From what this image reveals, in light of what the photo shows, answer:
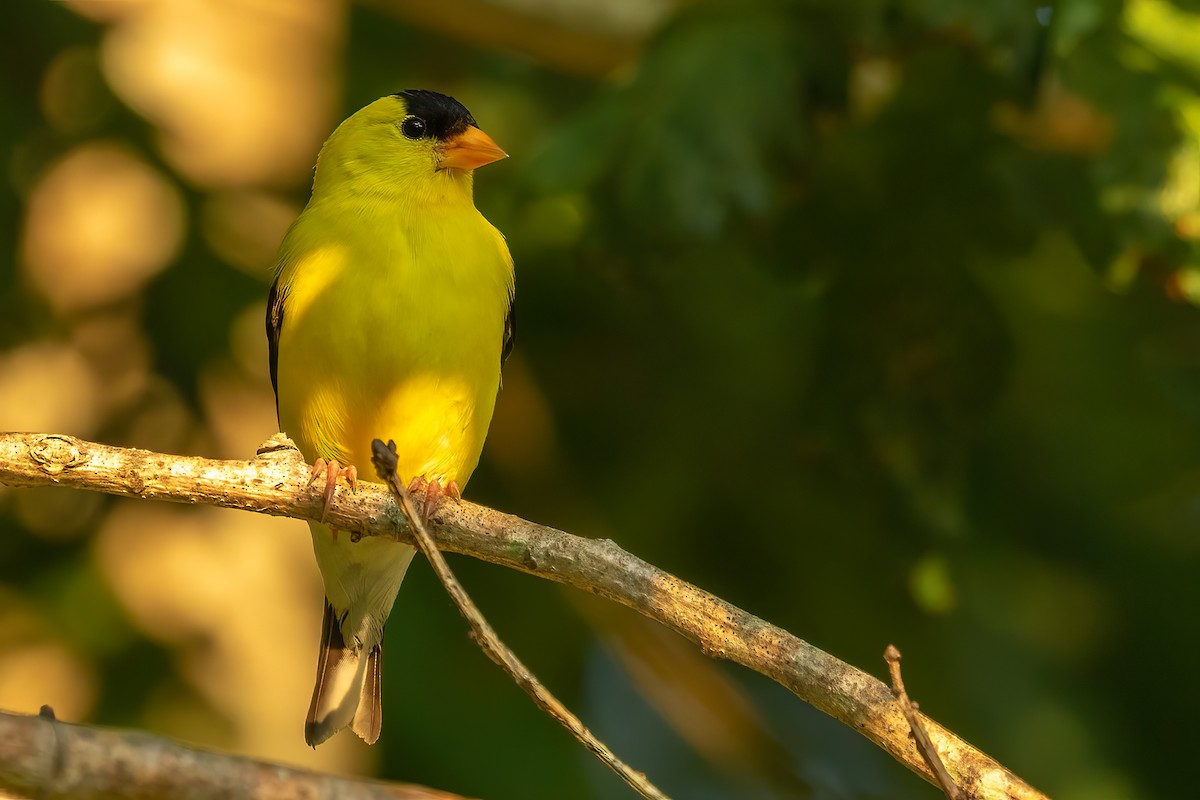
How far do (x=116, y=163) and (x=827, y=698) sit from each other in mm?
3499

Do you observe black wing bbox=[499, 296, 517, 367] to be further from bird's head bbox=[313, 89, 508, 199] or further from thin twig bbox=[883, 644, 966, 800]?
thin twig bbox=[883, 644, 966, 800]

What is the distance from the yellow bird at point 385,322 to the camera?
3.71 m

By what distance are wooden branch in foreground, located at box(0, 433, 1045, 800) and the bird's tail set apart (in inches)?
54.2

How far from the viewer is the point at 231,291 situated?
4797 millimetres

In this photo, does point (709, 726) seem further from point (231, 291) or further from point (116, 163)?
point (116, 163)

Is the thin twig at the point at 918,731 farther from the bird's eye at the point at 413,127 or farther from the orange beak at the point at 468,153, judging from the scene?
→ the bird's eye at the point at 413,127

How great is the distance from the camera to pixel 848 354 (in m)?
4.21

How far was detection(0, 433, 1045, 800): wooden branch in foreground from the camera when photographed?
2.33 meters

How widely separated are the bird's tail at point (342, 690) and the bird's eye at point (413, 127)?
149cm

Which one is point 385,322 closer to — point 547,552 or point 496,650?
point 547,552

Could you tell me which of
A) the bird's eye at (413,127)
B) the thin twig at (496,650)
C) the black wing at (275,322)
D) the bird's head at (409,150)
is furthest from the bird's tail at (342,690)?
the thin twig at (496,650)

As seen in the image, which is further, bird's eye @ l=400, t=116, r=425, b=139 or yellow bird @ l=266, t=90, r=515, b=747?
bird's eye @ l=400, t=116, r=425, b=139

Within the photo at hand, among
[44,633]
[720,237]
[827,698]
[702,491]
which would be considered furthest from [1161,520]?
[44,633]

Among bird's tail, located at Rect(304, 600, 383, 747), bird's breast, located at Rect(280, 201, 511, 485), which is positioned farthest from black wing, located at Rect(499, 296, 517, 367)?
bird's tail, located at Rect(304, 600, 383, 747)
